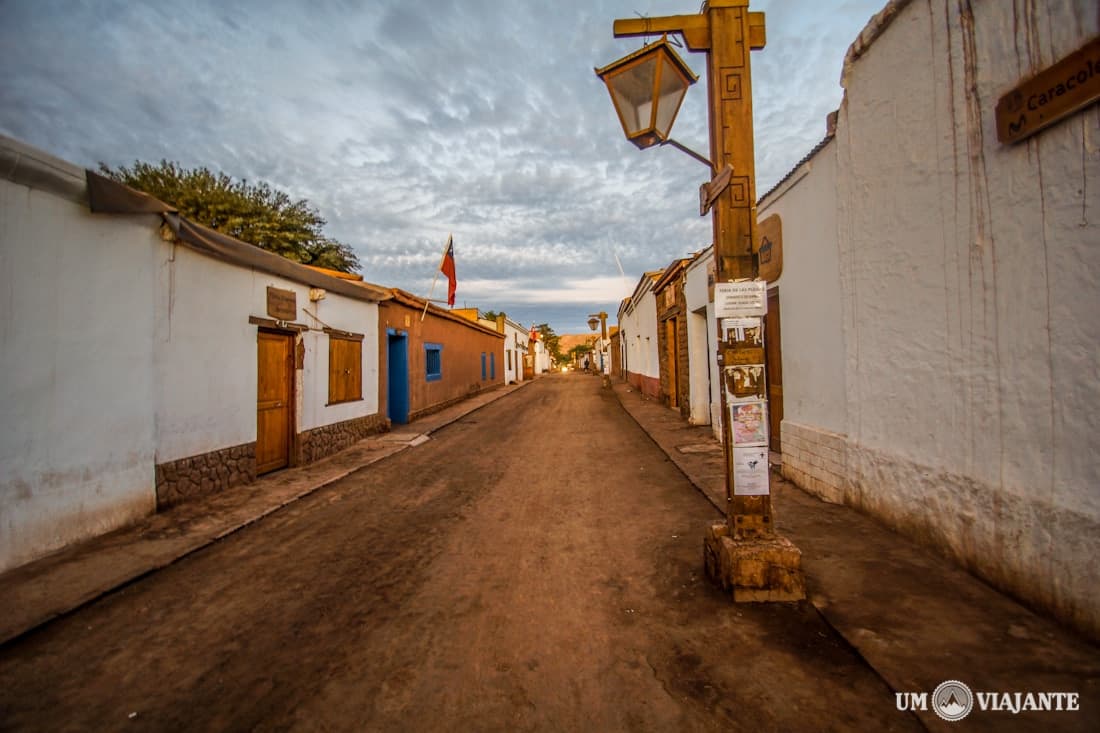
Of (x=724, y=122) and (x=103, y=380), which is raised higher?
(x=724, y=122)

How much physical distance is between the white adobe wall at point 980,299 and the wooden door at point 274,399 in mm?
7676

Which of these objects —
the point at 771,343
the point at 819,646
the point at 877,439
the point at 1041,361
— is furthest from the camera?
the point at 771,343

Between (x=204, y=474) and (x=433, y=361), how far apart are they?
9.84 metres

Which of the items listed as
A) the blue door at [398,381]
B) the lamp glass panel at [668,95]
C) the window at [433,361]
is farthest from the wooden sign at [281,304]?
the window at [433,361]

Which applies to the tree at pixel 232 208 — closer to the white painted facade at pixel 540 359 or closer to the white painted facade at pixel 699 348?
the white painted facade at pixel 699 348

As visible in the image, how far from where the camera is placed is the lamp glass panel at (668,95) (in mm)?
3146

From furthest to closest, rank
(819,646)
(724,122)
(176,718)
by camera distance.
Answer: (724,122), (819,646), (176,718)

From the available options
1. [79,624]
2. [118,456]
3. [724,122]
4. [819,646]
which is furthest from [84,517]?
[724,122]

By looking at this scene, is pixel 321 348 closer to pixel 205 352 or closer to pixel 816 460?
pixel 205 352

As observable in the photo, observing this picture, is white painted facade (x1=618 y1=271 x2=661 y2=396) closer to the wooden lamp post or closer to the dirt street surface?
the wooden lamp post

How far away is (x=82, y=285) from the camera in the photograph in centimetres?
434

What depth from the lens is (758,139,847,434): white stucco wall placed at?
498cm

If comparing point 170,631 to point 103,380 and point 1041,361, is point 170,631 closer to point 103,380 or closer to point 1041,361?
point 103,380

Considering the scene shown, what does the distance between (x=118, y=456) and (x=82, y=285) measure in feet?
5.48
